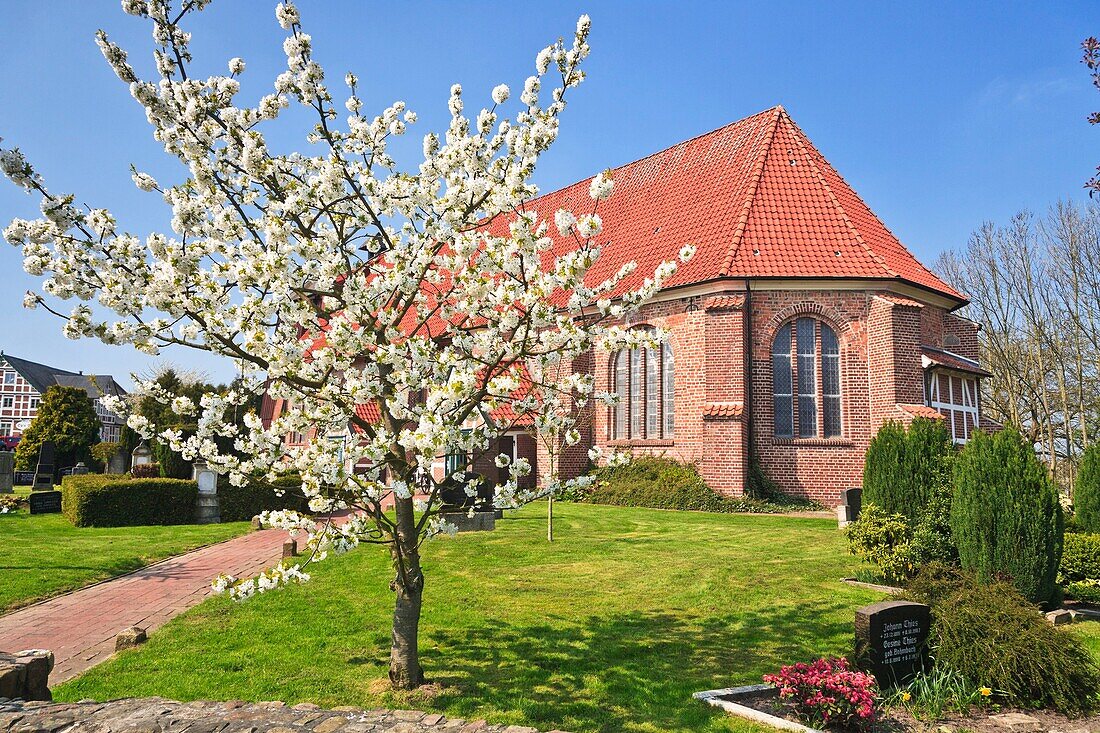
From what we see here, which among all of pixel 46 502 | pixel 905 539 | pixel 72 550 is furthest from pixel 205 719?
pixel 46 502

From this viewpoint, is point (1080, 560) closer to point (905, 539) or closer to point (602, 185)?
point (905, 539)

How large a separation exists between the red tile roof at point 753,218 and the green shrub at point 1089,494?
7640mm

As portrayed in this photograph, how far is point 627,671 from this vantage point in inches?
269

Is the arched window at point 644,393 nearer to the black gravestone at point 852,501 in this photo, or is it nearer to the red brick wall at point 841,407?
the red brick wall at point 841,407

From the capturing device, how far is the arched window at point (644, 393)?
2194 centimetres

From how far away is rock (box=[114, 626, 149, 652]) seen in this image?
24.1ft

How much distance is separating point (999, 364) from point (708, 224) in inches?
914

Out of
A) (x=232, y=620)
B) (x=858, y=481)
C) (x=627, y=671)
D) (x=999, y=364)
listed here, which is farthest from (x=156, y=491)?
(x=999, y=364)

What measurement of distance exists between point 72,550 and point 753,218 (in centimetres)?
1865

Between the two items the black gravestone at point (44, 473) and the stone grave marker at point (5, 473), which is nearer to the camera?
the stone grave marker at point (5, 473)

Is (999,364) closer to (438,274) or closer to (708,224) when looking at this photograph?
(708,224)

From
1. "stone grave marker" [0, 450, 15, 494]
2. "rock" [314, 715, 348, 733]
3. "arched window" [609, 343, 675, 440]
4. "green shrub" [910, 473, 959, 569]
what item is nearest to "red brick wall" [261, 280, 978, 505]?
"arched window" [609, 343, 675, 440]

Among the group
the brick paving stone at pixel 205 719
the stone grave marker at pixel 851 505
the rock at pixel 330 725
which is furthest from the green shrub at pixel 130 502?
the stone grave marker at pixel 851 505

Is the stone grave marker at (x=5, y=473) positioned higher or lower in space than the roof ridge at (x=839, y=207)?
lower
